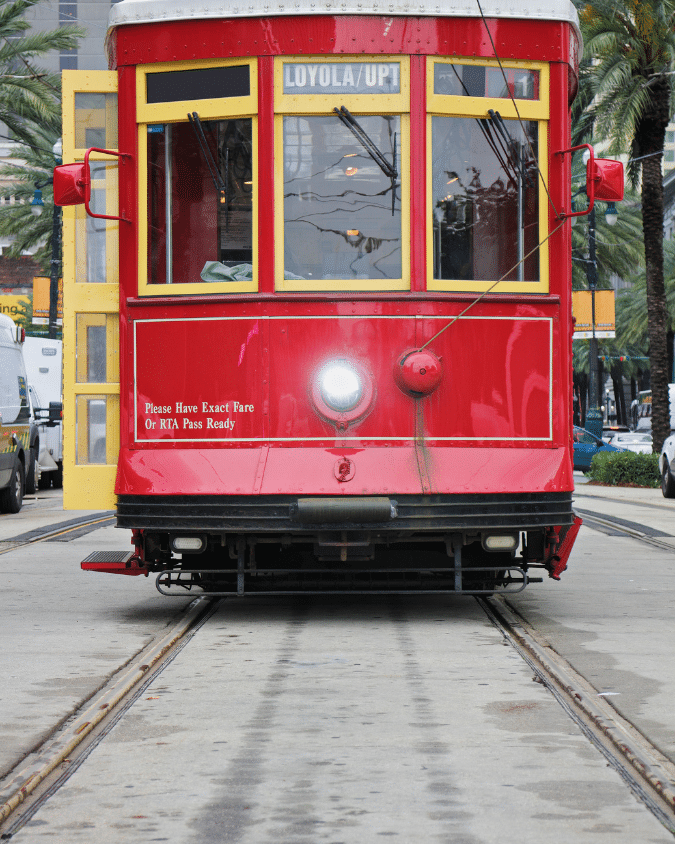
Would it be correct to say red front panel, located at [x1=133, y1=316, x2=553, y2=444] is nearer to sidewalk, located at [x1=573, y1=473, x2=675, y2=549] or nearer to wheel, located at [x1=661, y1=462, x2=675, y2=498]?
sidewalk, located at [x1=573, y1=473, x2=675, y2=549]

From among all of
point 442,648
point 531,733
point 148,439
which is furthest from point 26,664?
point 531,733

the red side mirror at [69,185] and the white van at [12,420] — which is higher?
the red side mirror at [69,185]

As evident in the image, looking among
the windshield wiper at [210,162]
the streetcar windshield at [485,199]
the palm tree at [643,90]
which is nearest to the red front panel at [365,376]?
the streetcar windshield at [485,199]

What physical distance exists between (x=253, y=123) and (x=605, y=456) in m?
22.9

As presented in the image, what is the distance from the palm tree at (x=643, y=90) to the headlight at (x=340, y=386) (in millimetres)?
18397

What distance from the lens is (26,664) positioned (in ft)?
22.9

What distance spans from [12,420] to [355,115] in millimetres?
12911

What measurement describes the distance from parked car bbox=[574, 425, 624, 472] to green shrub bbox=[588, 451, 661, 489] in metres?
5.55

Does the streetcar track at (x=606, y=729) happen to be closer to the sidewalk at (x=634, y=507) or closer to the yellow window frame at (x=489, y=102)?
the yellow window frame at (x=489, y=102)

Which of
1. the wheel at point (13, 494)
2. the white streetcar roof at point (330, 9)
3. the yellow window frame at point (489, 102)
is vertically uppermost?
the white streetcar roof at point (330, 9)

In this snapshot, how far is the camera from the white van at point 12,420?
19.2 meters

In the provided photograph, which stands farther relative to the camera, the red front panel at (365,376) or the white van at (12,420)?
the white van at (12,420)

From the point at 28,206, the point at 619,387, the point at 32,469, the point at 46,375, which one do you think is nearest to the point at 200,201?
the point at 32,469

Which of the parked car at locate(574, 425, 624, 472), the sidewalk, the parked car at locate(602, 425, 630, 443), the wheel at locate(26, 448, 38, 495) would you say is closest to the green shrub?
the sidewalk
